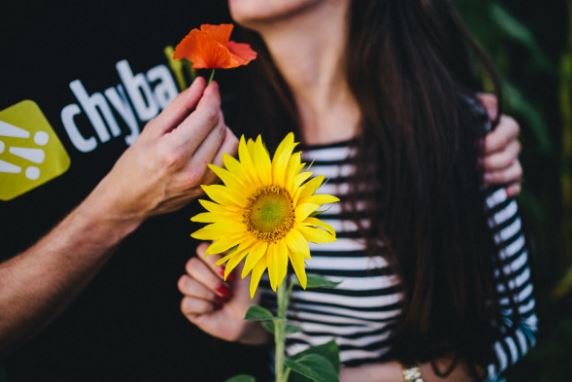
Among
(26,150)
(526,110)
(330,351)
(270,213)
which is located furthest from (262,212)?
(526,110)

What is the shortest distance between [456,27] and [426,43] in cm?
9

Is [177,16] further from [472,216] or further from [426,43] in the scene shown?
[472,216]

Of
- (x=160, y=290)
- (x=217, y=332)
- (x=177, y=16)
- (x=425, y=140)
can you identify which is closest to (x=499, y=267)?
(x=425, y=140)

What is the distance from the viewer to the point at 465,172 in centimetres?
87

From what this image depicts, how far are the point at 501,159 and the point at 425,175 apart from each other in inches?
6.0

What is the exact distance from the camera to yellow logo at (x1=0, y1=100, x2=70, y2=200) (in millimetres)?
716

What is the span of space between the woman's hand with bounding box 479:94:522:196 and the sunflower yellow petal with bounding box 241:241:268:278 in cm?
58

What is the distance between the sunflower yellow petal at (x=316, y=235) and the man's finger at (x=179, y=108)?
0.76 ft

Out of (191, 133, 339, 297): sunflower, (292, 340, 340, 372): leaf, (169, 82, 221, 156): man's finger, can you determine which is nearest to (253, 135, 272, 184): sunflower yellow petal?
(191, 133, 339, 297): sunflower

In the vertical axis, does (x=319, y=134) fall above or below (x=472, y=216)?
above

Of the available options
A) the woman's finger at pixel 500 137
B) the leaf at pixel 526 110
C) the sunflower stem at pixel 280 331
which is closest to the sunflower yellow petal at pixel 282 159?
the sunflower stem at pixel 280 331

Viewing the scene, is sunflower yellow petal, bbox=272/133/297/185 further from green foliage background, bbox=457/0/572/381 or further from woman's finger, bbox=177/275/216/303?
green foliage background, bbox=457/0/572/381

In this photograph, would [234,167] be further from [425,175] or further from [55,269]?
[425,175]

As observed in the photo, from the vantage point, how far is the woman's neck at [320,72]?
35.2 inches
